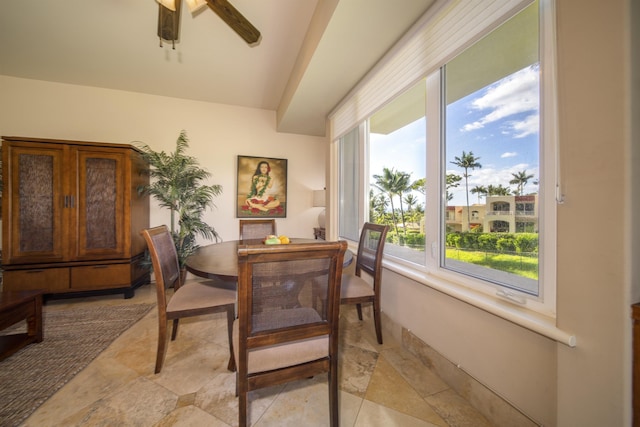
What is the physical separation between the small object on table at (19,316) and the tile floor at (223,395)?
0.62 meters

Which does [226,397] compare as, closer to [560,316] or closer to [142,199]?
[560,316]

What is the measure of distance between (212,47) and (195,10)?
2.78 feet

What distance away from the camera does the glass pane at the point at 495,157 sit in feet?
3.71

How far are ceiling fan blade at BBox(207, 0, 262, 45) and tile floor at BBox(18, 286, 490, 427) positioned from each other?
242 centimetres

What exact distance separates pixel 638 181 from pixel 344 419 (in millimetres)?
1551

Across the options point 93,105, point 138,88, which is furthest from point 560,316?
point 93,105

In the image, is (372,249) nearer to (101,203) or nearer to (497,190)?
(497,190)

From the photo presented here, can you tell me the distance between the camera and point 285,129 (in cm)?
389

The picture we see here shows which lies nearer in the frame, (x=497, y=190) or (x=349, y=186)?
Answer: (x=497, y=190)

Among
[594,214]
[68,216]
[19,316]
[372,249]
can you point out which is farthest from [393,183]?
[68,216]

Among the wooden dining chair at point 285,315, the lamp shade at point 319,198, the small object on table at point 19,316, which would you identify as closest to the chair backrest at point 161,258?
the wooden dining chair at point 285,315

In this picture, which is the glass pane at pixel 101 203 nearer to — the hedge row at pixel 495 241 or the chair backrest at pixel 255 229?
the chair backrest at pixel 255 229

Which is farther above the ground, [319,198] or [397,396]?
[319,198]

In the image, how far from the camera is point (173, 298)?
63.4 inches
